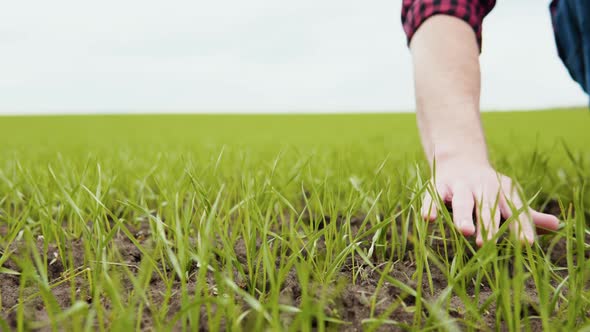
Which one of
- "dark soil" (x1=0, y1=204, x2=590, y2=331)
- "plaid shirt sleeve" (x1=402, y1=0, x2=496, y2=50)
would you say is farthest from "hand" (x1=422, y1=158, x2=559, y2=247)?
"plaid shirt sleeve" (x1=402, y1=0, x2=496, y2=50)

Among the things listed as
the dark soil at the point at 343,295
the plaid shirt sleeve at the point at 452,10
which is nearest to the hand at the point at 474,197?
the dark soil at the point at 343,295

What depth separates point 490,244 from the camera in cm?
85

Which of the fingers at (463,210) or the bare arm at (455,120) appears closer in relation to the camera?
the fingers at (463,210)

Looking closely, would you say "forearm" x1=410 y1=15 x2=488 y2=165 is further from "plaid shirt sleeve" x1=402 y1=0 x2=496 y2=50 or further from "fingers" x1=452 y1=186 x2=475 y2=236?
"fingers" x1=452 y1=186 x2=475 y2=236

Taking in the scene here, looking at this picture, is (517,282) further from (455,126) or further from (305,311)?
(455,126)

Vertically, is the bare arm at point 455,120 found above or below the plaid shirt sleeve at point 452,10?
below

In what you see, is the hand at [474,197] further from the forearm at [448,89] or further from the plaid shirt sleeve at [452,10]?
the plaid shirt sleeve at [452,10]

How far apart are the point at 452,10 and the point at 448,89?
1.10 ft

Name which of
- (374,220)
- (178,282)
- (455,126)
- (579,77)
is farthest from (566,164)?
(178,282)

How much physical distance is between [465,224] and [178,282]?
0.59 m

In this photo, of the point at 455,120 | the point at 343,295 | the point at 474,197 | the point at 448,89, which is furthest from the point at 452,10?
the point at 343,295

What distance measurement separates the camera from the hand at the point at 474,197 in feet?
3.62

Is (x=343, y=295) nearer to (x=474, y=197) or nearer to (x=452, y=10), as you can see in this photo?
(x=474, y=197)

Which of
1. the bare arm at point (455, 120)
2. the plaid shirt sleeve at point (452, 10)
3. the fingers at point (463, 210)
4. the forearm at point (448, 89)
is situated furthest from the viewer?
the plaid shirt sleeve at point (452, 10)
